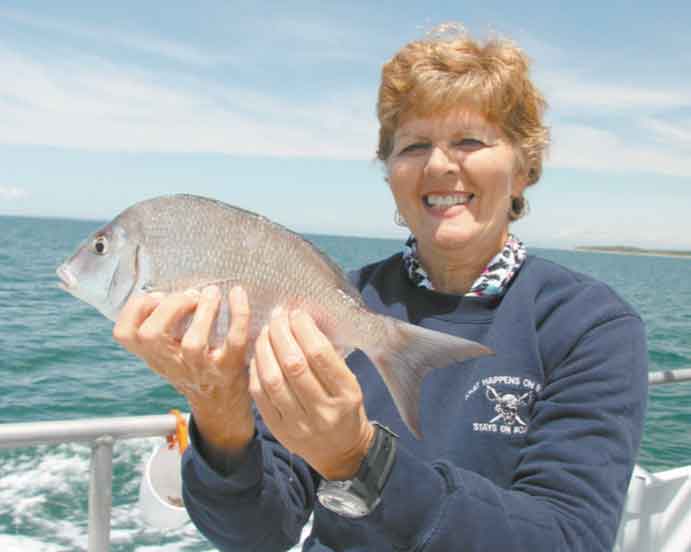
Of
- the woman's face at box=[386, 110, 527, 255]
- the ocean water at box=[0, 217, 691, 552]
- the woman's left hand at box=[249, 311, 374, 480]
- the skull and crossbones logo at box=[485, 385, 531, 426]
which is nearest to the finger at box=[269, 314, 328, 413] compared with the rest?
the woman's left hand at box=[249, 311, 374, 480]

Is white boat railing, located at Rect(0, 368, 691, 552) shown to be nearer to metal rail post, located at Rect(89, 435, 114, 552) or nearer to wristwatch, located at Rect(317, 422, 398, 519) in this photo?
metal rail post, located at Rect(89, 435, 114, 552)

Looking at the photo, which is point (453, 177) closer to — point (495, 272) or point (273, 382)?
point (495, 272)

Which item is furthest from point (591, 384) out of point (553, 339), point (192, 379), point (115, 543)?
point (115, 543)

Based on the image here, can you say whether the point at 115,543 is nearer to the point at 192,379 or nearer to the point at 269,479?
the point at 269,479

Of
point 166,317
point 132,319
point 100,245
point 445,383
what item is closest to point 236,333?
point 166,317

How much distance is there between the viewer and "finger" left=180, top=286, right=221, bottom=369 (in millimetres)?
1741

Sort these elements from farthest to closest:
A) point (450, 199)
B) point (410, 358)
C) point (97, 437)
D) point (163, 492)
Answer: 1. point (163, 492)
2. point (97, 437)
3. point (450, 199)
4. point (410, 358)

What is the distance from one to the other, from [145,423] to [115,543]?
7.32 feet

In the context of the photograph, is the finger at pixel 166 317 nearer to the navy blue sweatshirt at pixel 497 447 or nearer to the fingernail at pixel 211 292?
the fingernail at pixel 211 292

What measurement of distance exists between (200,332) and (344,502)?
590 millimetres

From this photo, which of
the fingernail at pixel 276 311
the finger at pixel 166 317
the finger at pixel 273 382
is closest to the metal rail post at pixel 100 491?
the finger at pixel 166 317

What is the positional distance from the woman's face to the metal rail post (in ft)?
4.94

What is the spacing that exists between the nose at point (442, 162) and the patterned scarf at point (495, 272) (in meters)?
0.39

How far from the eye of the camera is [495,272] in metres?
2.38
